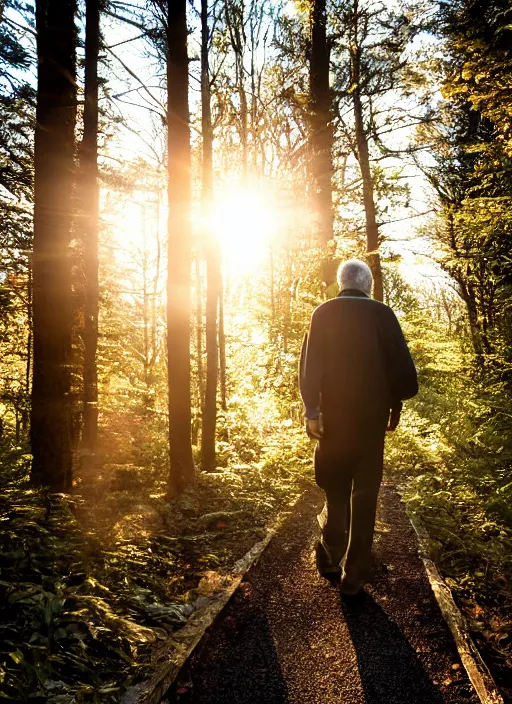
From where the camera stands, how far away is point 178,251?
23.9ft

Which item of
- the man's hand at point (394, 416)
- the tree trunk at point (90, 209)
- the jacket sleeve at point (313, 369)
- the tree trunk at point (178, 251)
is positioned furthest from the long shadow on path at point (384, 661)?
the tree trunk at point (90, 209)

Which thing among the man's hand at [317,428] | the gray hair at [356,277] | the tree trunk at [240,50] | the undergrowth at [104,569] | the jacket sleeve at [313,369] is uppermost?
the tree trunk at [240,50]

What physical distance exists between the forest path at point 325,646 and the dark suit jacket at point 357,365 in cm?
139

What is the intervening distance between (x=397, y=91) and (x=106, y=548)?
14278 mm

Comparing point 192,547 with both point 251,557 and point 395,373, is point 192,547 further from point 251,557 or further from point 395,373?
point 395,373

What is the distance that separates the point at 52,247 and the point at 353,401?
13.6 ft

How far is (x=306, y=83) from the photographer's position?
41.8 ft

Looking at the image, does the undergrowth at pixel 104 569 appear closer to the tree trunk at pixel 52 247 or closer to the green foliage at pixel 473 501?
the tree trunk at pixel 52 247

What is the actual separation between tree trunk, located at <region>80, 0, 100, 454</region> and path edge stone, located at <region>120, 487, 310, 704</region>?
6.38 m

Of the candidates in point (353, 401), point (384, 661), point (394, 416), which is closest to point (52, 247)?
point (353, 401)

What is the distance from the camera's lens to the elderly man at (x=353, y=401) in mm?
3666

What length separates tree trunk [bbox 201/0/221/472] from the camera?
8773 mm

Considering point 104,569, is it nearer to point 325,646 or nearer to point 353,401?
point 325,646

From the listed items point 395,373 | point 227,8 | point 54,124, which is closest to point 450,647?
point 395,373
